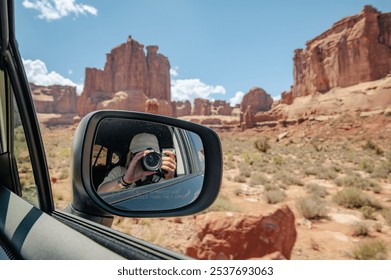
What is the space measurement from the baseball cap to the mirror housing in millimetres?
148

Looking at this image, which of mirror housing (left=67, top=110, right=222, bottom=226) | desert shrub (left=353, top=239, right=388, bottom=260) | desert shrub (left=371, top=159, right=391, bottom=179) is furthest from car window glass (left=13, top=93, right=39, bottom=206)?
desert shrub (left=371, top=159, right=391, bottom=179)

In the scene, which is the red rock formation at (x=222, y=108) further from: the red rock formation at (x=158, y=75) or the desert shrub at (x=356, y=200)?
the desert shrub at (x=356, y=200)

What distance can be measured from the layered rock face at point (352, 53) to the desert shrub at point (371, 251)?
145ft

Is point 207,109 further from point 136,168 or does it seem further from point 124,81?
point 136,168

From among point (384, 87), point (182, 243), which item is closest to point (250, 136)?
point (384, 87)

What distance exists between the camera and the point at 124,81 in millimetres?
63344

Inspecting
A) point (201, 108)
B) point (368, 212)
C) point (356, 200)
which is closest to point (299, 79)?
point (201, 108)

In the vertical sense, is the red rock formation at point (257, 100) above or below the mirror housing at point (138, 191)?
above

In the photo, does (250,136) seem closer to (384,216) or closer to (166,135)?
(384,216)

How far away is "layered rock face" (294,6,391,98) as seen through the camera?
41000 millimetres

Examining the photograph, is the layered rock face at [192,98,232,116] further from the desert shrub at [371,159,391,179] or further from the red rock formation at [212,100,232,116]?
the desert shrub at [371,159,391,179]

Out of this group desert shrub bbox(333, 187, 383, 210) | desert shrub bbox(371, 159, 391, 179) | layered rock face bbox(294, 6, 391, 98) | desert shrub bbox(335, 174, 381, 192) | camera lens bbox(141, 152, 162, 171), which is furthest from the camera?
layered rock face bbox(294, 6, 391, 98)

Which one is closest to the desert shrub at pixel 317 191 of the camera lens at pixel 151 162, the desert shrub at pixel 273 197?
the desert shrub at pixel 273 197

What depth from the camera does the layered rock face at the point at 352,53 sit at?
41000 mm
